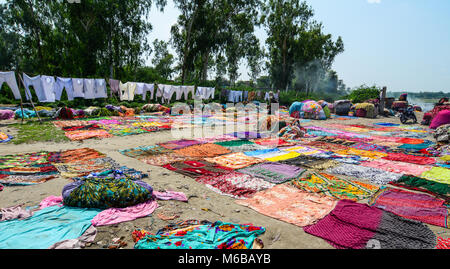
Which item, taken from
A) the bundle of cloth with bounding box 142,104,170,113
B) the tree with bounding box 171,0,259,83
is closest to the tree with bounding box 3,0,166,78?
the tree with bounding box 171,0,259,83

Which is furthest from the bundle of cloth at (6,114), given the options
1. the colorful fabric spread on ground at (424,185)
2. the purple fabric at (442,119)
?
the purple fabric at (442,119)

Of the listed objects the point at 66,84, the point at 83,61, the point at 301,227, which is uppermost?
the point at 83,61

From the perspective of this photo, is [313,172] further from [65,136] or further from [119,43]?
[119,43]

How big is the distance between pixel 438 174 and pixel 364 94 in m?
23.6

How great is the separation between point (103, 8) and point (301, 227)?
23.1 metres

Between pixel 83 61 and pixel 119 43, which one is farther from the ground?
pixel 119 43

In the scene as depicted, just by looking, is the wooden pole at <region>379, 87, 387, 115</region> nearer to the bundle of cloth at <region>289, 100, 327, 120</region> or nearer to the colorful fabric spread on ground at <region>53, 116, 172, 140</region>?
the bundle of cloth at <region>289, 100, 327, 120</region>

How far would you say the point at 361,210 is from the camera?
3861 millimetres

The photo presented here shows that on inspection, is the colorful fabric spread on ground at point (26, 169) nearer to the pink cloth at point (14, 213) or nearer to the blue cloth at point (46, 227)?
the pink cloth at point (14, 213)

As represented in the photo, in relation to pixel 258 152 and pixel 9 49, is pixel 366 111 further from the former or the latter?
pixel 9 49

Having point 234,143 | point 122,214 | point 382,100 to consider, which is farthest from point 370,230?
point 382,100

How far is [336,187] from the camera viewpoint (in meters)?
4.92
